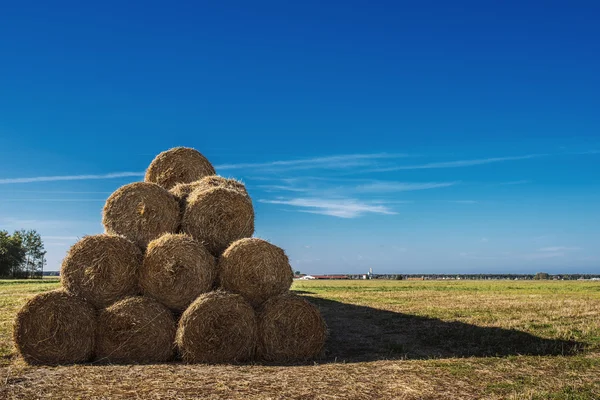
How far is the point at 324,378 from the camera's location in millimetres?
8219

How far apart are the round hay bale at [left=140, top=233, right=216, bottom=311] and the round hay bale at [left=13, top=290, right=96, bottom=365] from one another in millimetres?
1392

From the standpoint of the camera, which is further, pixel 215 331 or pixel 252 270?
pixel 252 270

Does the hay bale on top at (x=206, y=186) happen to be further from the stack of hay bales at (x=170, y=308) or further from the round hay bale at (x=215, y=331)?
the round hay bale at (x=215, y=331)

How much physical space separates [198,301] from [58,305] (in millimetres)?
2772

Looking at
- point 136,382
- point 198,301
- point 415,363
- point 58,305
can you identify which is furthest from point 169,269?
point 415,363

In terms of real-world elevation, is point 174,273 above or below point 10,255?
below

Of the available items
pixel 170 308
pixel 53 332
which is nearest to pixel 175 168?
pixel 170 308

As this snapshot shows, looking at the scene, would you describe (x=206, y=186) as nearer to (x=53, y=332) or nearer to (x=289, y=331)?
(x=289, y=331)

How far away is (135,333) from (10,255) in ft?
245

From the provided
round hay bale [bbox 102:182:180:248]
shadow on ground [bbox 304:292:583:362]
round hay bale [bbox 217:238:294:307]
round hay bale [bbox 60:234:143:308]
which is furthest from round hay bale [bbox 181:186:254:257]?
shadow on ground [bbox 304:292:583:362]

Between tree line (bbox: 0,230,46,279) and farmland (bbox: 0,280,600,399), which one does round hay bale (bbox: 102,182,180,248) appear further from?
tree line (bbox: 0,230,46,279)

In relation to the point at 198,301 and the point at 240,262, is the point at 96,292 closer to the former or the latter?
the point at 198,301

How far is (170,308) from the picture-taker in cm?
1077

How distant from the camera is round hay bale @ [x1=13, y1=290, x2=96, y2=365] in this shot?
10.1 meters
